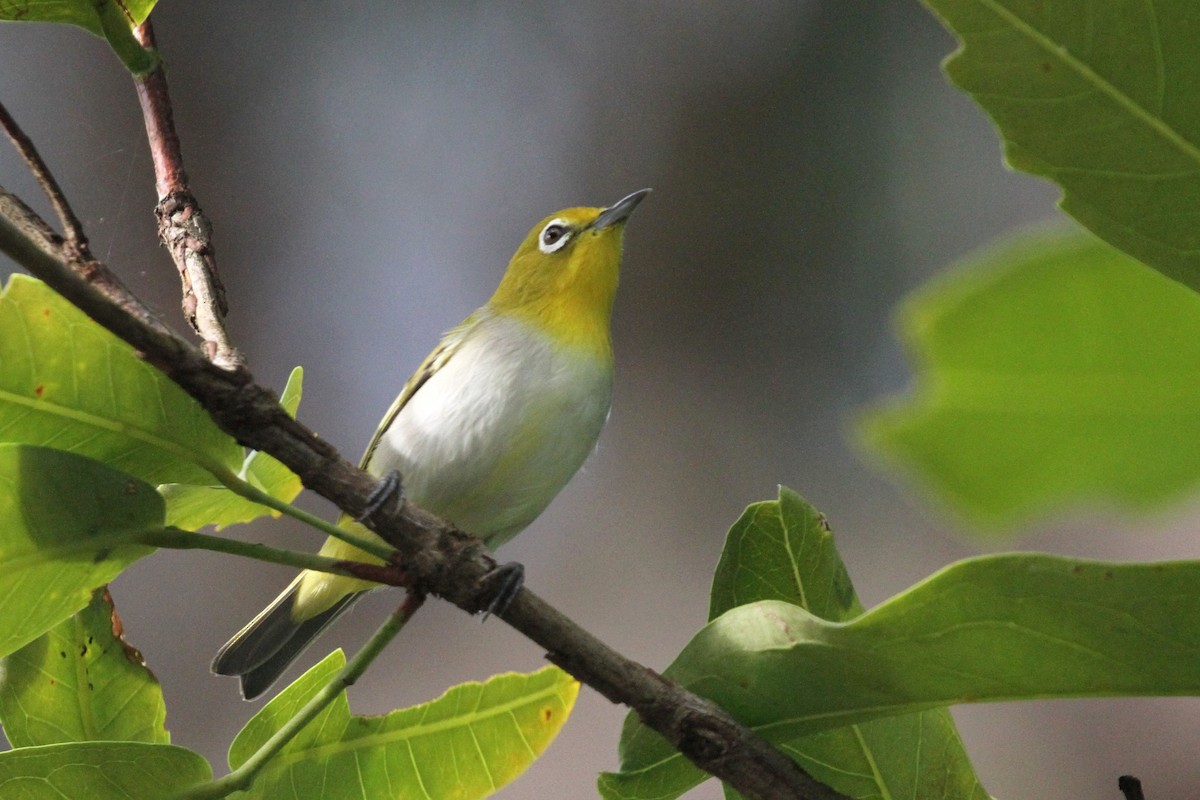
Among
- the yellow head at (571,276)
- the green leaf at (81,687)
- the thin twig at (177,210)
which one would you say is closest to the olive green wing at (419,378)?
the yellow head at (571,276)

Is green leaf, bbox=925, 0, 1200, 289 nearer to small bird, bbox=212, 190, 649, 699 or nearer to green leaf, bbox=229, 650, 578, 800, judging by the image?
green leaf, bbox=229, 650, 578, 800

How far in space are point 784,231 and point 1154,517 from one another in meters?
5.94

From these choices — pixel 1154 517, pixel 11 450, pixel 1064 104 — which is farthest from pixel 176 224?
pixel 1154 517

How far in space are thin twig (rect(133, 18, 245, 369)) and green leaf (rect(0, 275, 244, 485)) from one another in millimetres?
285

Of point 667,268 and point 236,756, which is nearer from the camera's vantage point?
point 236,756

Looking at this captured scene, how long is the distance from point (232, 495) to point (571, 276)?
1737mm

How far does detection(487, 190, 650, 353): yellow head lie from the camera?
264 centimetres

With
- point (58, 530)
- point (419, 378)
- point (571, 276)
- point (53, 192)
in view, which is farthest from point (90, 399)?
point (571, 276)

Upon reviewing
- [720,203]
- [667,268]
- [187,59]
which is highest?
[187,59]

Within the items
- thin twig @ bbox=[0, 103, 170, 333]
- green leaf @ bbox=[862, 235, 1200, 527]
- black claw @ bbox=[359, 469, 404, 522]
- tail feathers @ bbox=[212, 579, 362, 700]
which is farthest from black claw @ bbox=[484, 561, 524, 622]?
tail feathers @ bbox=[212, 579, 362, 700]

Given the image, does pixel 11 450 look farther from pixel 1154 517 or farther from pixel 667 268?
pixel 667 268

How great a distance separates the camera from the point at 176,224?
1401 millimetres

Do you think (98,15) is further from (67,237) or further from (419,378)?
(419,378)

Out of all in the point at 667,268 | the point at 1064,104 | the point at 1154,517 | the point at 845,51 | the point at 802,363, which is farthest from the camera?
the point at 845,51
